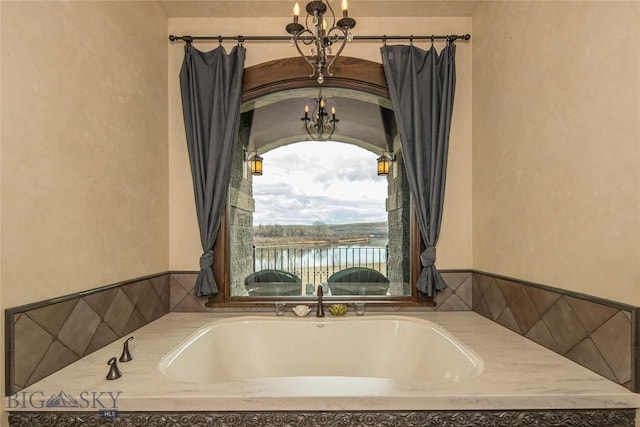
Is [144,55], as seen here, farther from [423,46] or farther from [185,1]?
[423,46]

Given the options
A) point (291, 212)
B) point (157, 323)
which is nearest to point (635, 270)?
point (291, 212)

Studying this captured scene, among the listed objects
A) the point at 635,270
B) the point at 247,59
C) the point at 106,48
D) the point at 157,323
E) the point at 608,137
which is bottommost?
the point at 157,323

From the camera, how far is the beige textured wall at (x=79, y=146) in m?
1.26

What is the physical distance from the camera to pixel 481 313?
91.0 inches

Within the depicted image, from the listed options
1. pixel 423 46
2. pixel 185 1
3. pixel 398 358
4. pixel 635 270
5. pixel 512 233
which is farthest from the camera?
pixel 423 46

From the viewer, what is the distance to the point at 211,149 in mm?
2396

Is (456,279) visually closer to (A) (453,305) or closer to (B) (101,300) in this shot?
(A) (453,305)

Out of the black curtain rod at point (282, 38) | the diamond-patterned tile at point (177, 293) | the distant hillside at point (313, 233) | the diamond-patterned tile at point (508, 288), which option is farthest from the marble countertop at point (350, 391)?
the black curtain rod at point (282, 38)

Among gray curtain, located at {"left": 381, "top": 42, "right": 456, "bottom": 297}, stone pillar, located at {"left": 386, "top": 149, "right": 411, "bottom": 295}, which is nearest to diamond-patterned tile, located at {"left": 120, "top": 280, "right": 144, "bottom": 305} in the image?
stone pillar, located at {"left": 386, "top": 149, "right": 411, "bottom": 295}

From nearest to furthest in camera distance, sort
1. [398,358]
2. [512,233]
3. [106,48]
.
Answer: [106,48] < [512,233] < [398,358]

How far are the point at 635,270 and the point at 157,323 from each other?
7.66 ft

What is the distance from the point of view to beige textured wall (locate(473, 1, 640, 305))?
1231 mm

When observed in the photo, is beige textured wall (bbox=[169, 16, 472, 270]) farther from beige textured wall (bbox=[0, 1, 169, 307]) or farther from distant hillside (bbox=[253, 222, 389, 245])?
distant hillside (bbox=[253, 222, 389, 245])

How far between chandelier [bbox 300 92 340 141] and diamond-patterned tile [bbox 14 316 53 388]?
6.15 ft
